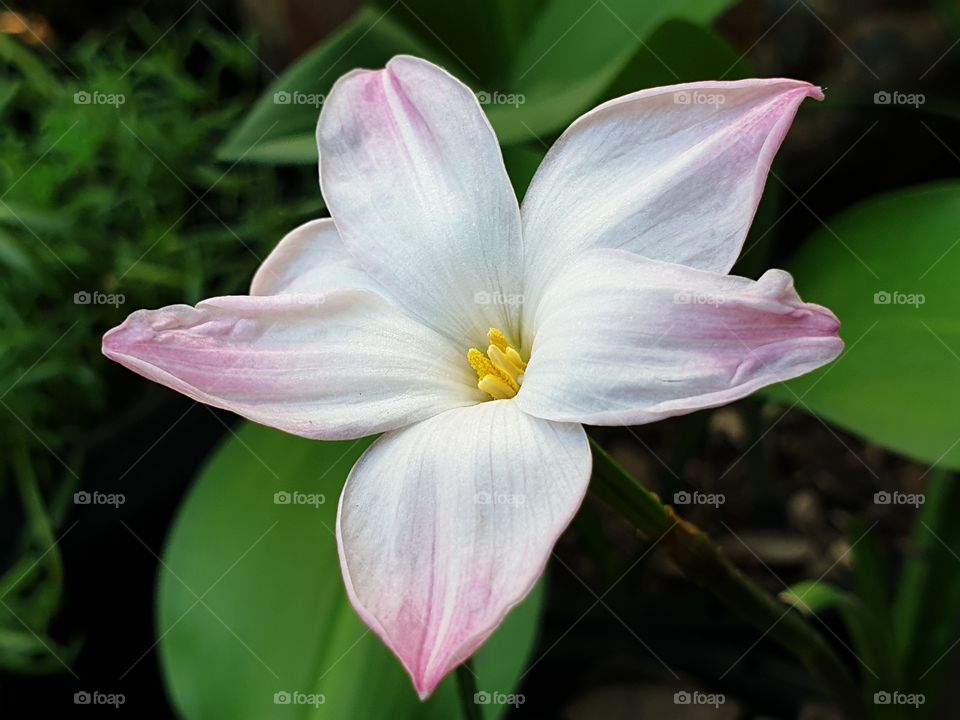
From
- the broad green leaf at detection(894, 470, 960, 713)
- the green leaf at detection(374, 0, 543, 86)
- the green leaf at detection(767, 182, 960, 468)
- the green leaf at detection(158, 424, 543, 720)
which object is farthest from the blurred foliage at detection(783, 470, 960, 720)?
the green leaf at detection(374, 0, 543, 86)

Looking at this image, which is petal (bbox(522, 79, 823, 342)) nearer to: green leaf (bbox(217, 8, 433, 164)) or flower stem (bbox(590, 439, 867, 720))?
flower stem (bbox(590, 439, 867, 720))

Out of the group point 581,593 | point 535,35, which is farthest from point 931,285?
point 581,593

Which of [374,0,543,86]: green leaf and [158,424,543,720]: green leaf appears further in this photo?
[374,0,543,86]: green leaf

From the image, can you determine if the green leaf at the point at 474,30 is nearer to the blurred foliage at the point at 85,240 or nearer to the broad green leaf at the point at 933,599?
the blurred foliage at the point at 85,240

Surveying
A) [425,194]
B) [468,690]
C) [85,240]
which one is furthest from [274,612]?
[85,240]

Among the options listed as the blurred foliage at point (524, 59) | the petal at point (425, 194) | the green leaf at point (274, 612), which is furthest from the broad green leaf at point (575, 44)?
the green leaf at point (274, 612)
